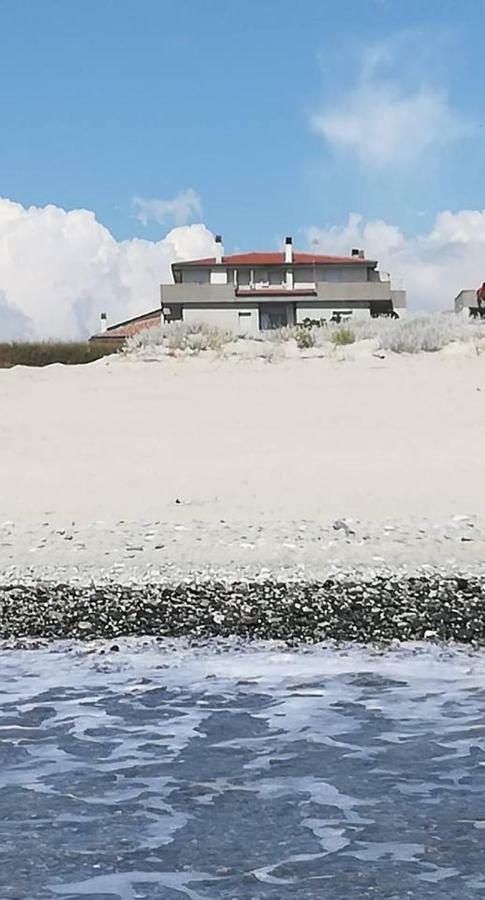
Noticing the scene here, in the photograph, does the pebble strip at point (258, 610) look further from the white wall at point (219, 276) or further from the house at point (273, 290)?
the white wall at point (219, 276)

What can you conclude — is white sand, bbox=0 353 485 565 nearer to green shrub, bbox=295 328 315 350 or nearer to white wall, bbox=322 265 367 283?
green shrub, bbox=295 328 315 350

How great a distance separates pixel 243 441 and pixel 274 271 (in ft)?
159

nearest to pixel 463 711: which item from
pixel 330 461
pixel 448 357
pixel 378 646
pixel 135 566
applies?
pixel 378 646

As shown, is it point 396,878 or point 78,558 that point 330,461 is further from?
point 396,878

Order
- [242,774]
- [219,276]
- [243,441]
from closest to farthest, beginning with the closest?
[242,774]
[243,441]
[219,276]

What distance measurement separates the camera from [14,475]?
40.6ft

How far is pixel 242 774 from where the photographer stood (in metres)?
4.59

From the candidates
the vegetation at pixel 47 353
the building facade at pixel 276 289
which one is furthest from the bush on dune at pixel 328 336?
the building facade at pixel 276 289

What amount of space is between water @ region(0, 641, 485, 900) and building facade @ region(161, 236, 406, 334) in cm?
3819

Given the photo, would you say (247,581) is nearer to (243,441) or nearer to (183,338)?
(243,441)

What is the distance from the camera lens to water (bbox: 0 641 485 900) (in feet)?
11.8

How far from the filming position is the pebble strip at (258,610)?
723cm

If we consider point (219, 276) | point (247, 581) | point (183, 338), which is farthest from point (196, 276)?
point (247, 581)

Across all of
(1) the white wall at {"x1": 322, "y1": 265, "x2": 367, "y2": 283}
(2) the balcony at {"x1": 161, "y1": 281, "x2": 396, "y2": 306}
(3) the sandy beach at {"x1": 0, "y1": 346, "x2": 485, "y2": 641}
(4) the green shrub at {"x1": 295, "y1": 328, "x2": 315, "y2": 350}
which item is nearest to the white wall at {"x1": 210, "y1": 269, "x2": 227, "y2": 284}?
(2) the balcony at {"x1": 161, "y1": 281, "x2": 396, "y2": 306}
